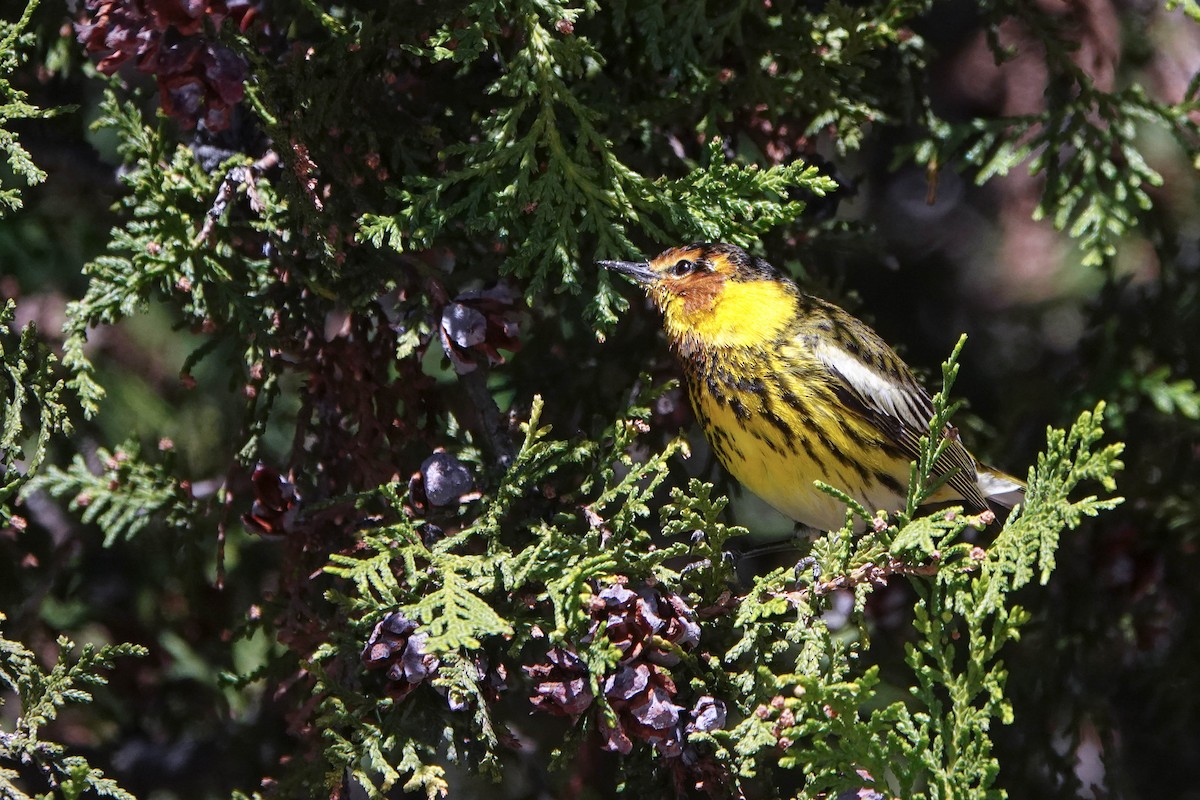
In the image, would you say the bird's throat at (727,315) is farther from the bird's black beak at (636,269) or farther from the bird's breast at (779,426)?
the bird's black beak at (636,269)

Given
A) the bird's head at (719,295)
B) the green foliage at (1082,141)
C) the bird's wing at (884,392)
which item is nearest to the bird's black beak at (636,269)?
the bird's head at (719,295)

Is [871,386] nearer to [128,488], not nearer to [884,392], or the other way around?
[884,392]

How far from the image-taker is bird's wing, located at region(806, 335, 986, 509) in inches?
101

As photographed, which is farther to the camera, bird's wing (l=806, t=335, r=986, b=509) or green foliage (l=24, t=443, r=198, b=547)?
bird's wing (l=806, t=335, r=986, b=509)

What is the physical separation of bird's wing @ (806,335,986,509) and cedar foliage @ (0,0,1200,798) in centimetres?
23

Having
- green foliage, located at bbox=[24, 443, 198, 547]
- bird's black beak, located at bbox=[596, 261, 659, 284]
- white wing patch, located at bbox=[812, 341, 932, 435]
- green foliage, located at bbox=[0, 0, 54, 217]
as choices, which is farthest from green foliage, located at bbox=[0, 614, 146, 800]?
white wing patch, located at bbox=[812, 341, 932, 435]

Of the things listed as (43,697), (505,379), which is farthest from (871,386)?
(43,697)

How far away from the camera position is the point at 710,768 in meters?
1.97

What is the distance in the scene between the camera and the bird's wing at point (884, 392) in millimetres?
2576

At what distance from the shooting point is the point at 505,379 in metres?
2.79

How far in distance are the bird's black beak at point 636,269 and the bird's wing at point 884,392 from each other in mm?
440

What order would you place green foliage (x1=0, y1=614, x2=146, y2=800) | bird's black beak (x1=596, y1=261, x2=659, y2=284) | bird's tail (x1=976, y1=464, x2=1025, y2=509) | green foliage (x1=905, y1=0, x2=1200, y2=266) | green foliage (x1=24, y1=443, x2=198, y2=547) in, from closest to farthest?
green foliage (x1=0, y1=614, x2=146, y2=800) → bird's black beak (x1=596, y1=261, x2=659, y2=284) → green foliage (x1=24, y1=443, x2=198, y2=547) → green foliage (x1=905, y1=0, x2=1200, y2=266) → bird's tail (x1=976, y1=464, x2=1025, y2=509)

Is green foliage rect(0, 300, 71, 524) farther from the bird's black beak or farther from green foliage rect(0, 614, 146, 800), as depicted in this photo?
the bird's black beak

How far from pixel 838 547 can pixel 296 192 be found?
1075 mm
